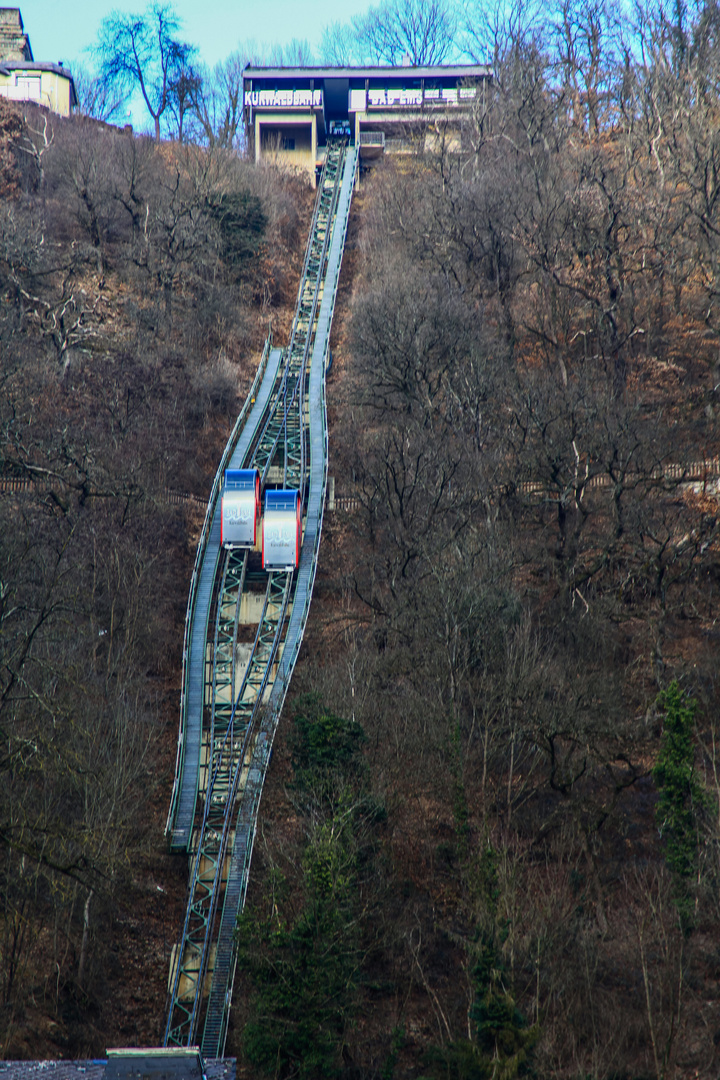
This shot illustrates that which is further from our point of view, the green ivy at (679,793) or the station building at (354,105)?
the station building at (354,105)

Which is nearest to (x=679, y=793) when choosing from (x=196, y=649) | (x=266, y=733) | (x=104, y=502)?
(x=266, y=733)

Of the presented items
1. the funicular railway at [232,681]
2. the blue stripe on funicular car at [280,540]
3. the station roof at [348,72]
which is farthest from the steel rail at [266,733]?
the station roof at [348,72]

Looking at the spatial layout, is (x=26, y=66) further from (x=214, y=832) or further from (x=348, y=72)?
(x=214, y=832)

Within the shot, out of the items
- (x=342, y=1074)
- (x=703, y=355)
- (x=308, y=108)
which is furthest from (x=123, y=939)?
(x=308, y=108)

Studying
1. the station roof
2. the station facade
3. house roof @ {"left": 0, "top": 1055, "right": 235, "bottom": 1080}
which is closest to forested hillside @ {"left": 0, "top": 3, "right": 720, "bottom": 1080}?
house roof @ {"left": 0, "top": 1055, "right": 235, "bottom": 1080}

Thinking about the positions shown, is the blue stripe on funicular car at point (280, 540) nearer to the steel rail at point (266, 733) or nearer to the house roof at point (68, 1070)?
the steel rail at point (266, 733)

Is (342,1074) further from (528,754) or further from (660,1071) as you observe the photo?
(528,754)
